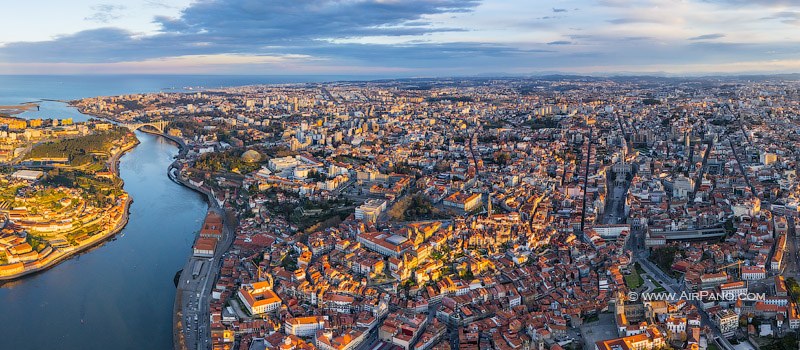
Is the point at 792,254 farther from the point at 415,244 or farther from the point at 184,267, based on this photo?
the point at 184,267

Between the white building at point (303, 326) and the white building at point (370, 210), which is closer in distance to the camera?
the white building at point (303, 326)

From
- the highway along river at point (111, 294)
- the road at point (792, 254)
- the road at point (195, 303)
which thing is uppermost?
the road at point (792, 254)

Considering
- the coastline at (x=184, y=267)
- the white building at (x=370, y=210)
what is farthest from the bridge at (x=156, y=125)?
the white building at (x=370, y=210)

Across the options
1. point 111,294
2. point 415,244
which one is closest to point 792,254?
point 415,244

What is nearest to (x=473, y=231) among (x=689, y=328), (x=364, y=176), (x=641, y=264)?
(x=641, y=264)

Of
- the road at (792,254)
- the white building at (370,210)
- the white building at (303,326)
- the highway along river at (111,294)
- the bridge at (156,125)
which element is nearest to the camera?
the white building at (303,326)

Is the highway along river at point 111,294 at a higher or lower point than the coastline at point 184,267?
lower

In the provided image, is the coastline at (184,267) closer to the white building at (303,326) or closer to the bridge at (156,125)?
the white building at (303,326)

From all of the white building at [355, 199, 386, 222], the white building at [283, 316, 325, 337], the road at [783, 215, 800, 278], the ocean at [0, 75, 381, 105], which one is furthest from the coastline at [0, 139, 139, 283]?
the ocean at [0, 75, 381, 105]

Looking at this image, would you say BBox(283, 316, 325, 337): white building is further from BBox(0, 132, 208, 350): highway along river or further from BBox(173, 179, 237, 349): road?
BBox(0, 132, 208, 350): highway along river
